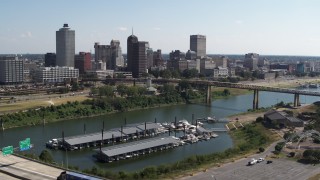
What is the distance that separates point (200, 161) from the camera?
23609mm

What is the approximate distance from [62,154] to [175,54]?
93.7m

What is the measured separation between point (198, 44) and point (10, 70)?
8454cm

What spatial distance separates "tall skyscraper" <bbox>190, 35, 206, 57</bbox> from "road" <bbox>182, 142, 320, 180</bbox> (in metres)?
122

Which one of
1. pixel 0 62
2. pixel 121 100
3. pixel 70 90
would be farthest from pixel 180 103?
pixel 0 62

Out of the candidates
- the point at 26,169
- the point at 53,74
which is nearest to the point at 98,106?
the point at 26,169

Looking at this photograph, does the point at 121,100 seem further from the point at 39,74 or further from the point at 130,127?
the point at 39,74

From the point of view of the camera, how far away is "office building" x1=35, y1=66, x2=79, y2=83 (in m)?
76.0

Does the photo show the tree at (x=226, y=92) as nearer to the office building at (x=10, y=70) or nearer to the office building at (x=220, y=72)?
the office building at (x=10, y=70)

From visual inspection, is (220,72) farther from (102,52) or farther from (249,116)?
(249,116)

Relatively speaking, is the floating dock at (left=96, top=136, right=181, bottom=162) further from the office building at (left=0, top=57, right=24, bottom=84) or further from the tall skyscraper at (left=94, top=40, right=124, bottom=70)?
the tall skyscraper at (left=94, top=40, right=124, bottom=70)

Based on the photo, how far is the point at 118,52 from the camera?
4688 inches

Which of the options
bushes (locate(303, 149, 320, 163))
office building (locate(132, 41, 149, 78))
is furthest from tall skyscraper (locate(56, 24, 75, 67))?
bushes (locate(303, 149, 320, 163))

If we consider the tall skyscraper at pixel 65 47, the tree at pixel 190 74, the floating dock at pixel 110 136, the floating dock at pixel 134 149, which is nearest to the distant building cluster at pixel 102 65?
the tall skyscraper at pixel 65 47

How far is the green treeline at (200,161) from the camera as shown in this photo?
20562 mm
